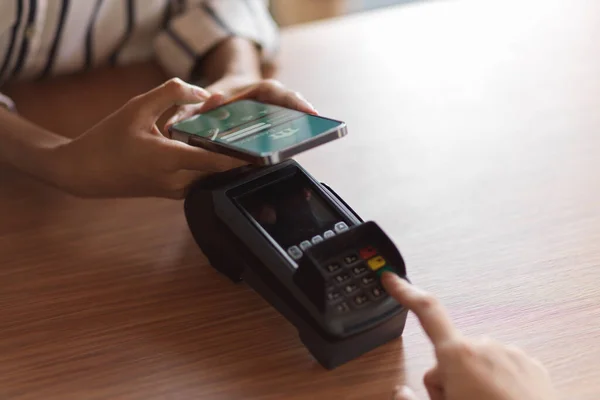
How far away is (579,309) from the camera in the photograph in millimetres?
495

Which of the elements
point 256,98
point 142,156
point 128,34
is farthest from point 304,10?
point 142,156

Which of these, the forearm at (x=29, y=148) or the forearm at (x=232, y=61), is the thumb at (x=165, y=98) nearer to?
the forearm at (x=29, y=148)

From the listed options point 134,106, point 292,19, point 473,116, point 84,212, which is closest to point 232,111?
point 134,106

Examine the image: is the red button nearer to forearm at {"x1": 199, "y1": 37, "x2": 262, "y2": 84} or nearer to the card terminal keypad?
the card terminal keypad

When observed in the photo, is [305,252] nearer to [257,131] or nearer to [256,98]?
[257,131]

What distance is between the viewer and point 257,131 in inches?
19.7

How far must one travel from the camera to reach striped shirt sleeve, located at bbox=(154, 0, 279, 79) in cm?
84

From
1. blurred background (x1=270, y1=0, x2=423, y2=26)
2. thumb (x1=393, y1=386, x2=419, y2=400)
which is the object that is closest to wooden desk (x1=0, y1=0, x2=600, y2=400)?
thumb (x1=393, y1=386, x2=419, y2=400)

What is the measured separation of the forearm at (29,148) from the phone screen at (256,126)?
15 cm

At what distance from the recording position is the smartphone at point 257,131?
0.46 meters

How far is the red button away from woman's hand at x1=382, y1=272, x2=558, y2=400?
47 mm

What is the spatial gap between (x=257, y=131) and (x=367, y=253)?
0.12 m

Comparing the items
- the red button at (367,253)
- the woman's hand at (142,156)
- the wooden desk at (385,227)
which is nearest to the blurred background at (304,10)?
the wooden desk at (385,227)

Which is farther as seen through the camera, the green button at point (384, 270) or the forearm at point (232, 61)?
the forearm at point (232, 61)
